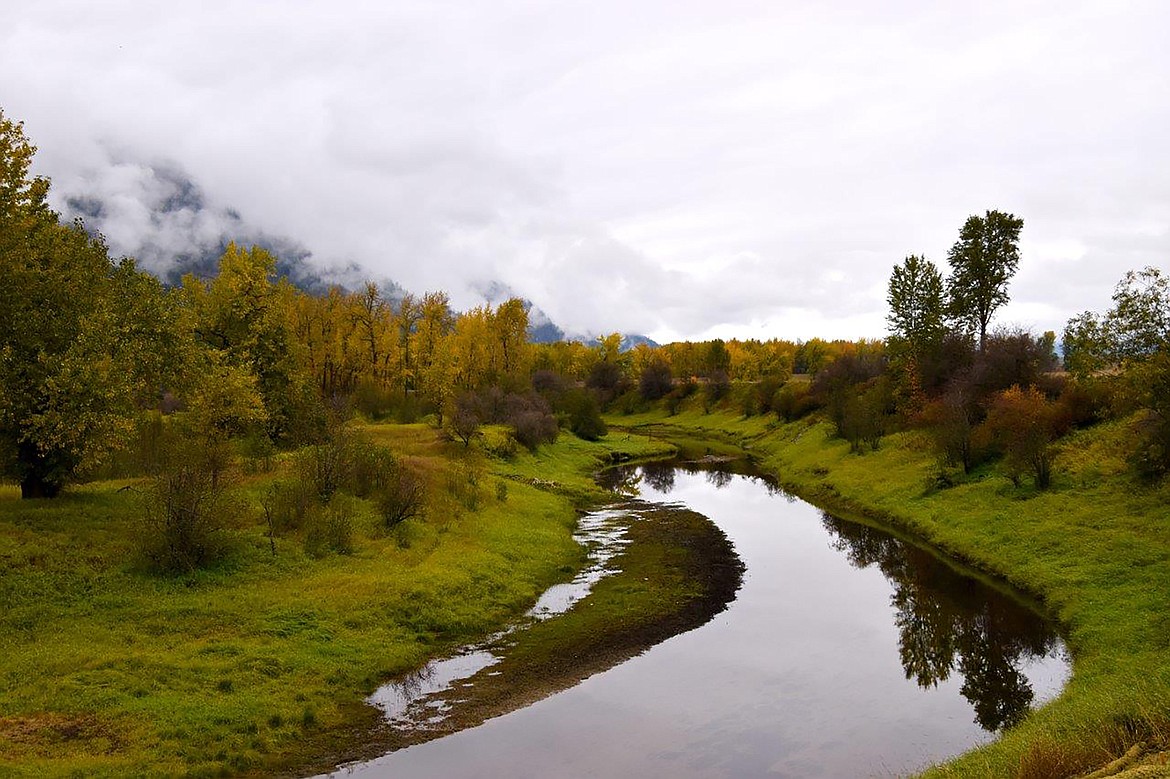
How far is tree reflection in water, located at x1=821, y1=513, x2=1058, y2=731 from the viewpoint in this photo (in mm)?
21375

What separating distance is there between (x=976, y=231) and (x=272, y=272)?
202 ft

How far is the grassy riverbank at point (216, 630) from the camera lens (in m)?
17.0

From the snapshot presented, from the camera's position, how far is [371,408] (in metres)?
76.9

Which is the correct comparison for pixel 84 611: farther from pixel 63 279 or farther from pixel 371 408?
pixel 371 408

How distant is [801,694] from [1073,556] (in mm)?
16596

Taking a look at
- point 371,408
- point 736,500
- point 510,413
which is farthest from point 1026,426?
point 371,408

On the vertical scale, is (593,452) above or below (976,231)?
below

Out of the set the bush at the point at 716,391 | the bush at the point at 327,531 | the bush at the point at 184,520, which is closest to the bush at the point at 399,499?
the bush at the point at 327,531

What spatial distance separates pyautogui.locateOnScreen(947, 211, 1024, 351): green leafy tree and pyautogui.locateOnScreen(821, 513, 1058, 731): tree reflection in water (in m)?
40.3

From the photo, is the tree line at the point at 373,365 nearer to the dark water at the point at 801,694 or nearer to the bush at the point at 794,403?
the bush at the point at 794,403

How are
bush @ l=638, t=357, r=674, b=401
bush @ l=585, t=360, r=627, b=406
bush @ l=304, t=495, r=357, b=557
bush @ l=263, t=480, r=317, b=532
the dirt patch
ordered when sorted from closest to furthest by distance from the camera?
the dirt patch → bush @ l=304, t=495, r=357, b=557 → bush @ l=263, t=480, r=317, b=532 → bush @ l=638, t=357, r=674, b=401 → bush @ l=585, t=360, r=627, b=406

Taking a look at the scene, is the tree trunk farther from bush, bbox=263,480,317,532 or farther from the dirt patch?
the dirt patch

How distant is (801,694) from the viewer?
71.8 ft

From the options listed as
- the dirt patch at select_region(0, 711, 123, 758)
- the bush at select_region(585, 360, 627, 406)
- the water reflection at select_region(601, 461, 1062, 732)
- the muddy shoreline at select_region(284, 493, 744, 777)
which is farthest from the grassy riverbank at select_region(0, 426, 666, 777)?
the bush at select_region(585, 360, 627, 406)
